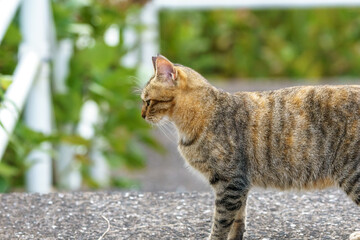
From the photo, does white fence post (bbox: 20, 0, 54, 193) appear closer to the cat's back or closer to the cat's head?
the cat's head

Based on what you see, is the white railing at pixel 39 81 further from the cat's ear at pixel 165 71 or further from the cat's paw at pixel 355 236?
the cat's paw at pixel 355 236

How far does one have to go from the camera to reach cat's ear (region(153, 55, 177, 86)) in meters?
3.42

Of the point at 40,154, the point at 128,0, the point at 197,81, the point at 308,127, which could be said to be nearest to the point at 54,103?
the point at 40,154

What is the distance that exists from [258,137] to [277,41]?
7.43 meters

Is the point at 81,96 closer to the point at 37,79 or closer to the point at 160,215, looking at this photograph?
the point at 37,79

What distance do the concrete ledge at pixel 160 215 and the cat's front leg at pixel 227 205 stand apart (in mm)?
139

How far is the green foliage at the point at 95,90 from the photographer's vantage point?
5.16 meters

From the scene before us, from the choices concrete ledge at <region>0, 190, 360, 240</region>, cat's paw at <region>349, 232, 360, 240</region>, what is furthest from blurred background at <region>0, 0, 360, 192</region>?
cat's paw at <region>349, 232, 360, 240</region>

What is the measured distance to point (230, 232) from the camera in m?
3.36

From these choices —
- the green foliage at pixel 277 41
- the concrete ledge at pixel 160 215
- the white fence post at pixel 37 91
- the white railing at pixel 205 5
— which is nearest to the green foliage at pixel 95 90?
the white fence post at pixel 37 91

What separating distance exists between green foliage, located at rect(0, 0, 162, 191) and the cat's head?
1.46 m

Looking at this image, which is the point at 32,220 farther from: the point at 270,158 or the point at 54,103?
the point at 54,103

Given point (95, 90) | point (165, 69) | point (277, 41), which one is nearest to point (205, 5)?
point (277, 41)

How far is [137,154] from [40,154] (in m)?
1.35
